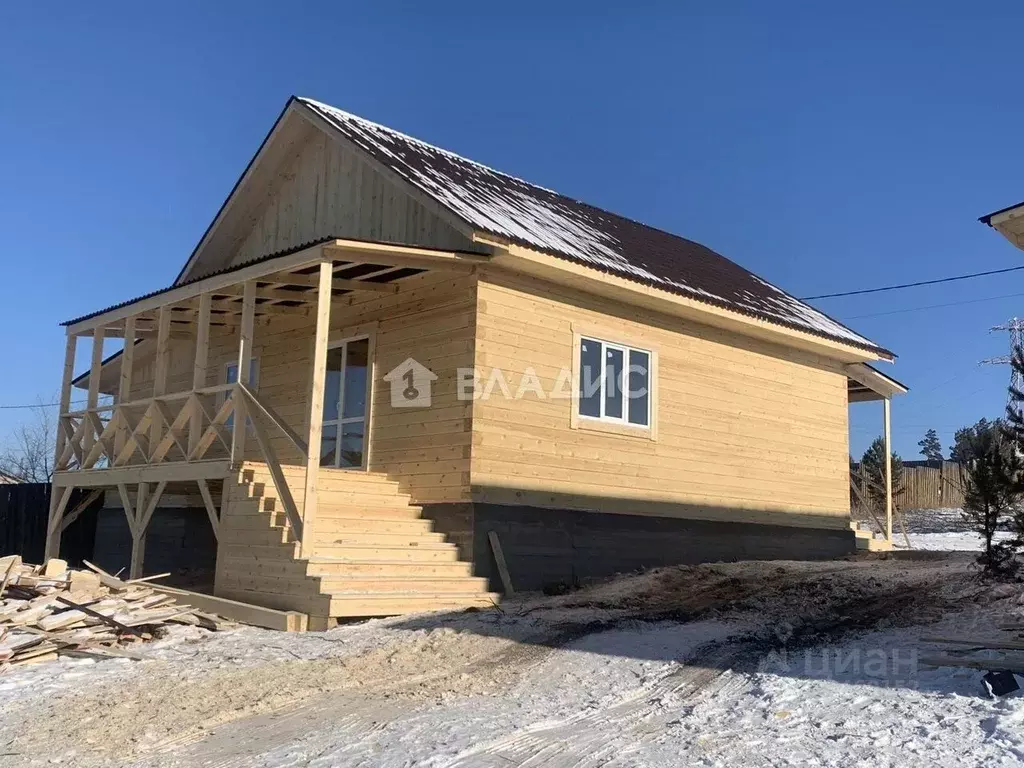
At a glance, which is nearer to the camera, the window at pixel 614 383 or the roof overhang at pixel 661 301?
the roof overhang at pixel 661 301

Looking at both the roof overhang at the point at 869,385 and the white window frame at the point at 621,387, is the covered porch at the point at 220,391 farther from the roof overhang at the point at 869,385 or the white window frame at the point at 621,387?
the roof overhang at the point at 869,385

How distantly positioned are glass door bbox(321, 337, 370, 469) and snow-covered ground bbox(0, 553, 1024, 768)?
377cm

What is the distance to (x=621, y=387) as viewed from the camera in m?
12.9

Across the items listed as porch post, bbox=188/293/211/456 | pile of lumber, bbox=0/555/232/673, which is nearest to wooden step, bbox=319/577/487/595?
pile of lumber, bbox=0/555/232/673

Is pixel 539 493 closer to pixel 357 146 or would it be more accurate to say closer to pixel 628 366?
pixel 628 366

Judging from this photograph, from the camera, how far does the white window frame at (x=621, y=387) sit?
12.3 meters

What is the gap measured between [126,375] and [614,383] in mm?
6537

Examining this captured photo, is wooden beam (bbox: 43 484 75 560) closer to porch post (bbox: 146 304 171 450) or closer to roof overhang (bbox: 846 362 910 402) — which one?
porch post (bbox: 146 304 171 450)

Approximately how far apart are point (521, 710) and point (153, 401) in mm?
8070

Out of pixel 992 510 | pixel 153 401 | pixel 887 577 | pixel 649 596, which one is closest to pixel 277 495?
pixel 153 401

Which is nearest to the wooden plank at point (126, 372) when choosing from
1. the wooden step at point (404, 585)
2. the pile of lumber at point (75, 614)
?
the pile of lumber at point (75, 614)

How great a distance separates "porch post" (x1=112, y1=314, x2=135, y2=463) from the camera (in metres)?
12.8

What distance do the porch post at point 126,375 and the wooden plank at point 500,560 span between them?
5.38 metres

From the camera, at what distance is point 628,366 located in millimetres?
12953
